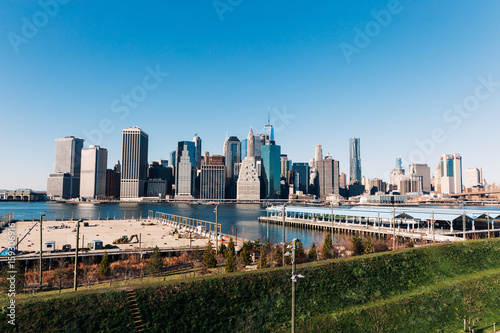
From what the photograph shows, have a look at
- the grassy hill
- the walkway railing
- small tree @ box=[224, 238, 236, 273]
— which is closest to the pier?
the grassy hill

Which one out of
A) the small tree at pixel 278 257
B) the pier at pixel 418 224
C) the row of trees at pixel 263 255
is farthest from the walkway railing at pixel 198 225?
the pier at pixel 418 224

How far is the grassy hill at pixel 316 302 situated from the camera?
16.2 metres

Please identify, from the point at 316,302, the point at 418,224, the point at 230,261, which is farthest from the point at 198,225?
the point at 316,302

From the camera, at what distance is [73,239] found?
171ft

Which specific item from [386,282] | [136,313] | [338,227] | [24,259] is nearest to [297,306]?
[386,282]

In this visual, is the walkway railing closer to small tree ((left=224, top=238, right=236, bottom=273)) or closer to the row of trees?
the row of trees

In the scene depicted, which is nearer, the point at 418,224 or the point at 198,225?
the point at 418,224

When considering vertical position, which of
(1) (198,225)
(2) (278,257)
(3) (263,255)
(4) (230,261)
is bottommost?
(1) (198,225)

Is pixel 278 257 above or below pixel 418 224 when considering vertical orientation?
below

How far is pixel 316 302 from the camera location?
2095 cm

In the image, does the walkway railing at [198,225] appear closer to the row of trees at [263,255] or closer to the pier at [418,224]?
the row of trees at [263,255]

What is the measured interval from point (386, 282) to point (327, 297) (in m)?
5.69

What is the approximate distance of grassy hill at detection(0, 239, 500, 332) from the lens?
16188 mm

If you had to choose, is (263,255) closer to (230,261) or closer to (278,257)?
(278,257)
